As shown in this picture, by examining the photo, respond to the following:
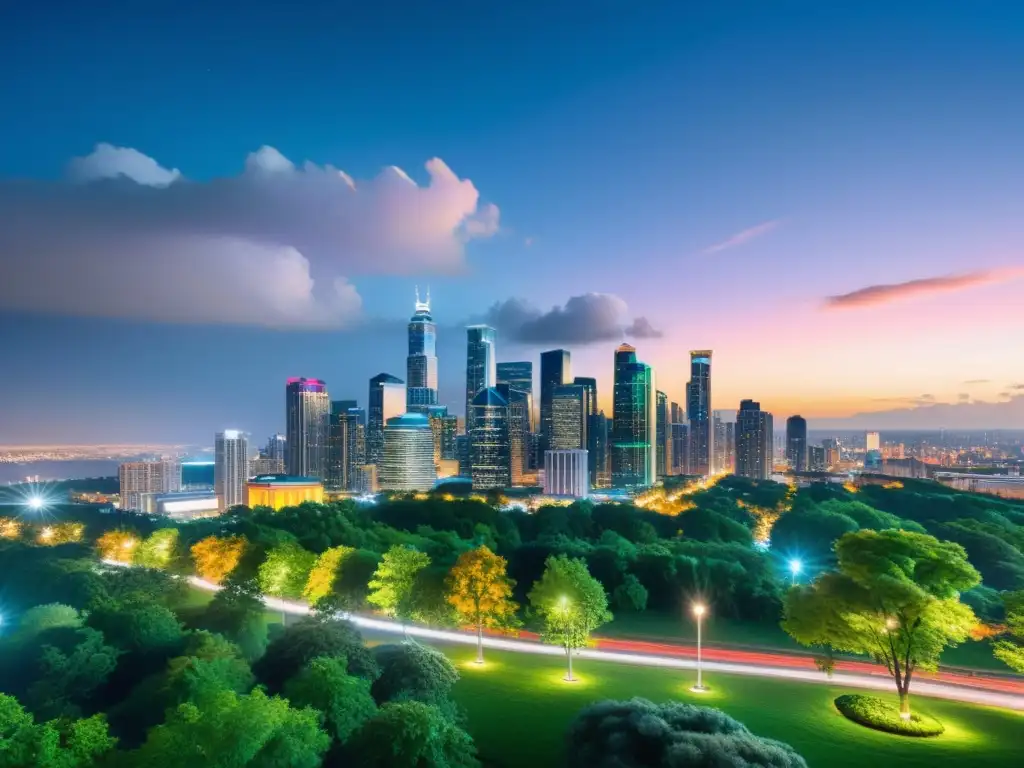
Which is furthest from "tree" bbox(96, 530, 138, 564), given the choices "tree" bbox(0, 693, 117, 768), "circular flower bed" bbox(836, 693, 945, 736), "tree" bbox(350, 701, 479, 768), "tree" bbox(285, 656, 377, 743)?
"circular flower bed" bbox(836, 693, 945, 736)

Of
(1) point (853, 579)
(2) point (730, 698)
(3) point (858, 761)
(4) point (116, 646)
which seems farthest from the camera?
(4) point (116, 646)

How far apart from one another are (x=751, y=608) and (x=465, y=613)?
2207cm

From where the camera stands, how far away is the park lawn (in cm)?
2405

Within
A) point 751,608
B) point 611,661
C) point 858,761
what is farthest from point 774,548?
point 858,761

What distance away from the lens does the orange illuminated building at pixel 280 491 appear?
13688cm

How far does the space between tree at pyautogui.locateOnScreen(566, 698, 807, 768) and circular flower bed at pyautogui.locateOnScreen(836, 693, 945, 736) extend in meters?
8.31

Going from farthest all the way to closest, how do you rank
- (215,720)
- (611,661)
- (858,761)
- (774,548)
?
(774,548)
(611,661)
(858,761)
(215,720)

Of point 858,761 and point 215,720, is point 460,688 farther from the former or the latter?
point 858,761

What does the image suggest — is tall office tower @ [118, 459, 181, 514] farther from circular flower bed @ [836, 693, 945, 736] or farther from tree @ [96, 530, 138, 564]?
circular flower bed @ [836, 693, 945, 736]

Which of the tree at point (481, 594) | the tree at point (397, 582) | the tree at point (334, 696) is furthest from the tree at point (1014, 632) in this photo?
the tree at point (397, 582)

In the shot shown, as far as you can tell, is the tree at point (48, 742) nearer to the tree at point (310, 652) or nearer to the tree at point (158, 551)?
the tree at point (310, 652)

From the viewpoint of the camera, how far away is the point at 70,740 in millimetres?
20281

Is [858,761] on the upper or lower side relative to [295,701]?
lower

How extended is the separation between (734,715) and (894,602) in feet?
26.8
